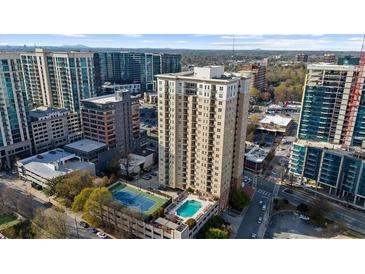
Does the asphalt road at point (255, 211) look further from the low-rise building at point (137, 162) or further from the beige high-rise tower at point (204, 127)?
the low-rise building at point (137, 162)

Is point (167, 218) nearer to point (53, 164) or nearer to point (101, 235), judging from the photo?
point (101, 235)

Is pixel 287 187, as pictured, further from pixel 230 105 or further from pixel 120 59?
pixel 120 59

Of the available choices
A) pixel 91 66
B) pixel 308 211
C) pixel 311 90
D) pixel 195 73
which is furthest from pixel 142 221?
pixel 91 66

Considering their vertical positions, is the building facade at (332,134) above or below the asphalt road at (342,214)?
above

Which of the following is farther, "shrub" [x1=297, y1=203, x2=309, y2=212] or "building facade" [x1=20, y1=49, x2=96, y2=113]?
"building facade" [x1=20, y1=49, x2=96, y2=113]

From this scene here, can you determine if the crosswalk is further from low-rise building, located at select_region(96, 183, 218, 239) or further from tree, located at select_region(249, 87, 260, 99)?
tree, located at select_region(249, 87, 260, 99)

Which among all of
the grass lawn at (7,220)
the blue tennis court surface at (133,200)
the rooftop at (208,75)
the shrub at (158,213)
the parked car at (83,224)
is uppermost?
the rooftop at (208,75)

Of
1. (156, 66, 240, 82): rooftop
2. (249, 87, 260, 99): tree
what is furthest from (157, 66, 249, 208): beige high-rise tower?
(249, 87, 260, 99): tree

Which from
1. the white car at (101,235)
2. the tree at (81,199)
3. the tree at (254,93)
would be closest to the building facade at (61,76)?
the tree at (81,199)
